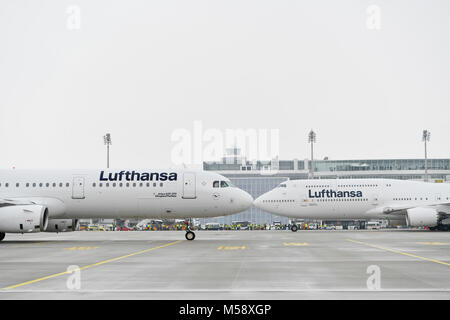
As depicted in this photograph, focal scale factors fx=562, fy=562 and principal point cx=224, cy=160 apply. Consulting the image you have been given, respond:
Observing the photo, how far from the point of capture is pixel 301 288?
39.7 ft

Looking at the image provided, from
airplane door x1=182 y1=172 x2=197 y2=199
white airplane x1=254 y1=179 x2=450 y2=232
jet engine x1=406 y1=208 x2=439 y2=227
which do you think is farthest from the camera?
white airplane x1=254 y1=179 x2=450 y2=232

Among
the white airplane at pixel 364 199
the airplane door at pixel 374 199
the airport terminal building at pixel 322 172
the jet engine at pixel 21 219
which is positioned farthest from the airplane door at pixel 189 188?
the airport terminal building at pixel 322 172

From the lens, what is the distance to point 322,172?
161 metres

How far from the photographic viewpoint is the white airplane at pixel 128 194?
3384cm

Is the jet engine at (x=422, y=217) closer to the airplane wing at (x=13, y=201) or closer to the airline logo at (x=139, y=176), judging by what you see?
the airline logo at (x=139, y=176)

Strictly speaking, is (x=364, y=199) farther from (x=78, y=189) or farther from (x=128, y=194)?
(x=78, y=189)

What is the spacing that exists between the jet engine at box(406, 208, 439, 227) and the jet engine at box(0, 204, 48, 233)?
35.9 m

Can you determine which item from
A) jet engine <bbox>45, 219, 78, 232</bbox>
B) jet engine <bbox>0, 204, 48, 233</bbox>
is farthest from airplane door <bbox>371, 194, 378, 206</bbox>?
jet engine <bbox>0, 204, 48, 233</bbox>

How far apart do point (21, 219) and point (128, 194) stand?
20.7 feet

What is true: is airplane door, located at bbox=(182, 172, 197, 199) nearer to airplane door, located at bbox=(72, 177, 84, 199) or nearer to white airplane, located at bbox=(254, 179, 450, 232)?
airplane door, located at bbox=(72, 177, 84, 199)

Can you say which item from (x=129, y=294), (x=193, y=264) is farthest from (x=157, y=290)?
(x=193, y=264)

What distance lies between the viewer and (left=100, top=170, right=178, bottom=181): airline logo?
34.3 metres

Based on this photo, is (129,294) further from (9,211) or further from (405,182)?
(405,182)
